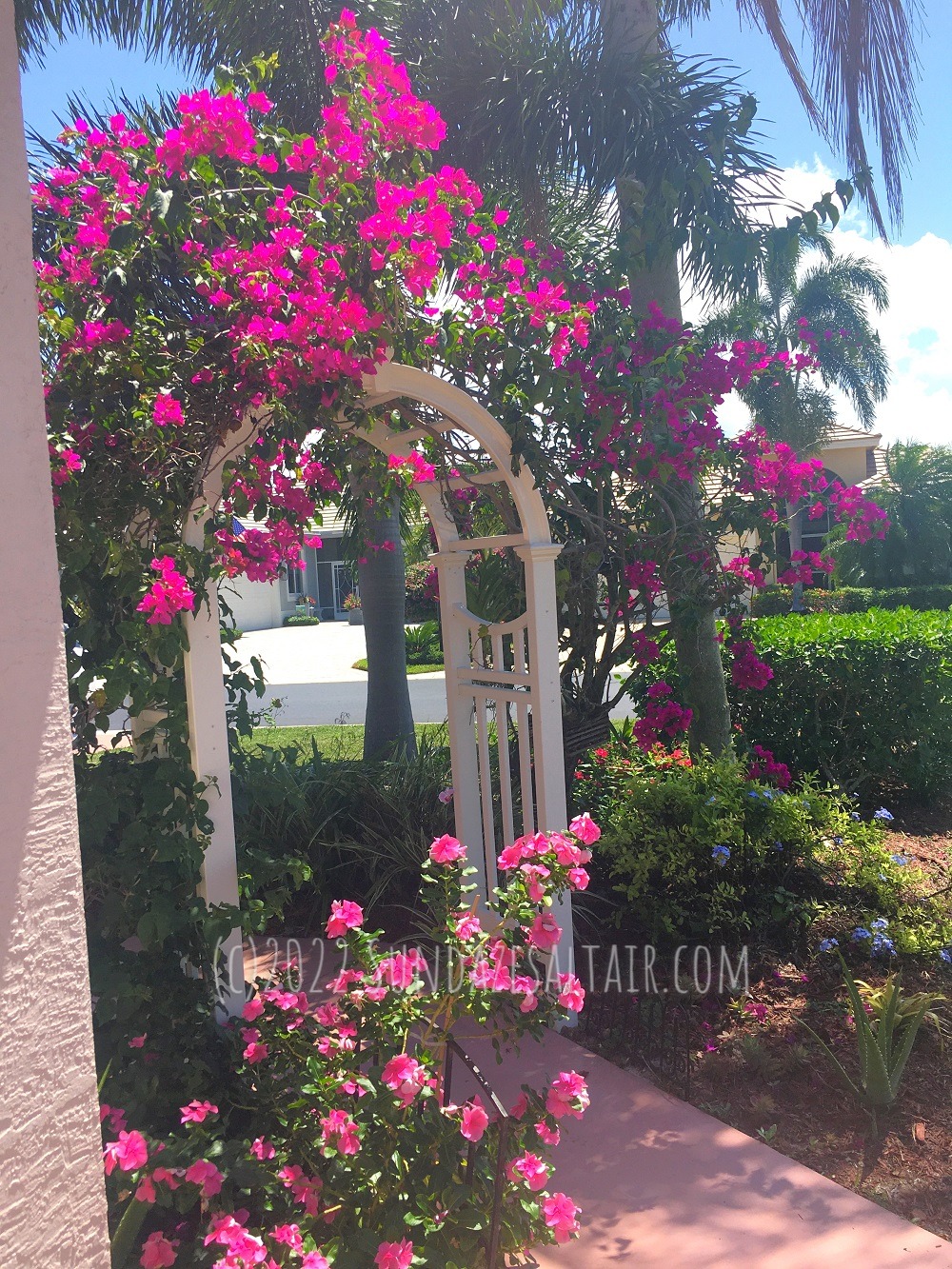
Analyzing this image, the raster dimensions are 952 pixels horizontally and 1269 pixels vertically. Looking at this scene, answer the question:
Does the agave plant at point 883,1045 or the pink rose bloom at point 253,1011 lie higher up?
the pink rose bloom at point 253,1011

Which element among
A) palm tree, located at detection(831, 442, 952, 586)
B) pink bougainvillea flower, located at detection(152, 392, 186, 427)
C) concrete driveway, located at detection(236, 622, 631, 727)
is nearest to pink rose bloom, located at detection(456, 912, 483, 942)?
pink bougainvillea flower, located at detection(152, 392, 186, 427)

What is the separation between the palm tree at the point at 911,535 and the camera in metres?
21.8

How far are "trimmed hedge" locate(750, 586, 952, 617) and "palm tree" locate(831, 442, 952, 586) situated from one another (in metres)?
0.59

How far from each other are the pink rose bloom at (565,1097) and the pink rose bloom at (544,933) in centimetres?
28

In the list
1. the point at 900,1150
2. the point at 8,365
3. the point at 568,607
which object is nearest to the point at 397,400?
the point at 568,607

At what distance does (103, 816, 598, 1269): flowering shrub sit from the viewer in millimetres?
2018

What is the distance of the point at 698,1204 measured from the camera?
264 centimetres

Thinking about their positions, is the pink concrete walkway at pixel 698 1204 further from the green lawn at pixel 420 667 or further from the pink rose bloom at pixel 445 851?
the green lawn at pixel 420 667

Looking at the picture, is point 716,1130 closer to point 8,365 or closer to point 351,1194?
point 351,1194

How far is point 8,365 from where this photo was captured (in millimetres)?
1360

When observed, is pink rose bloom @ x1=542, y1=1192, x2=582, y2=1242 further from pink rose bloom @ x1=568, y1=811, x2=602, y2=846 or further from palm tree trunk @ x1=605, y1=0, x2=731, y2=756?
palm tree trunk @ x1=605, y1=0, x2=731, y2=756

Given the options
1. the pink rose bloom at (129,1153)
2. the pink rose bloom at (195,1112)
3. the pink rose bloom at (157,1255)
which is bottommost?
the pink rose bloom at (157,1255)

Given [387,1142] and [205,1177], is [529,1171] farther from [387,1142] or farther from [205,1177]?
[205,1177]

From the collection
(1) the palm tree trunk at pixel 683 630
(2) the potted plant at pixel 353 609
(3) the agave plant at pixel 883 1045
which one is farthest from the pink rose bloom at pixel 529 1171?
(2) the potted plant at pixel 353 609
